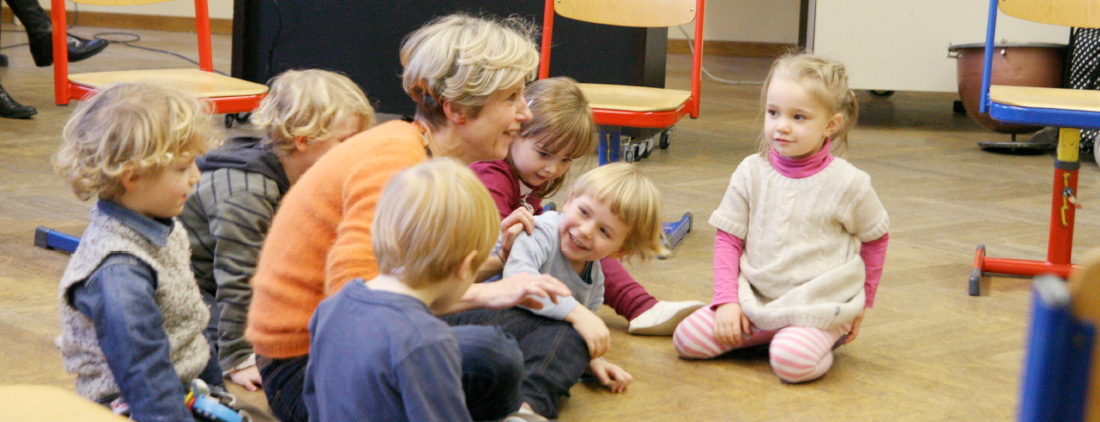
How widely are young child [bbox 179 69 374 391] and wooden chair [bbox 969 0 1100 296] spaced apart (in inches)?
55.0

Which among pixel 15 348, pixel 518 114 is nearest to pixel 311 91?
pixel 518 114

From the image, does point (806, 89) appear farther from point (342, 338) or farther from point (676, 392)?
point (342, 338)

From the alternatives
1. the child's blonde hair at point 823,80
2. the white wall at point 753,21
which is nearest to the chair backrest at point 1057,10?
the child's blonde hair at point 823,80

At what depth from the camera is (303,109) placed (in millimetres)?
1749

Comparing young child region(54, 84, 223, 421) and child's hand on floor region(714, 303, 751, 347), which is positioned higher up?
young child region(54, 84, 223, 421)

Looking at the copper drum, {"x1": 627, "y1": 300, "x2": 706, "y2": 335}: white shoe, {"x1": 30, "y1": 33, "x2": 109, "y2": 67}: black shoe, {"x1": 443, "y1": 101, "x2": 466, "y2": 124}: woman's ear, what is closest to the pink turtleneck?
{"x1": 627, "y1": 300, "x2": 706, "y2": 335}: white shoe

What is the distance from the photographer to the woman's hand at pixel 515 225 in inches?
68.7

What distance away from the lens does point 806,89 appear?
5.90 feet

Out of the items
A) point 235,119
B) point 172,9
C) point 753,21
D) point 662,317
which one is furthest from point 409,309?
point 172,9

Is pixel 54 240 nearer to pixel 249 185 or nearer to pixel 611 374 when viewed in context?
pixel 249 185

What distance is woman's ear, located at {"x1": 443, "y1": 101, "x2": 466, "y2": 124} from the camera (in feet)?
→ 5.08

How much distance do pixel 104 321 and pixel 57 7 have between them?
133 centimetres

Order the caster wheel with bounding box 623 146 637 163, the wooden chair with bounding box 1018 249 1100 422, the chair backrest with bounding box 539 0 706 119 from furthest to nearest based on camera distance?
the caster wheel with bounding box 623 146 637 163 → the chair backrest with bounding box 539 0 706 119 → the wooden chair with bounding box 1018 249 1100 422

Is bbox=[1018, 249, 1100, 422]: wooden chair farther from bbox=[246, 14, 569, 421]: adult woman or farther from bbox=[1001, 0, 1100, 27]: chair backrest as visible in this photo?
bbox=[1001, 0, 1100, 27]: chair backrest
